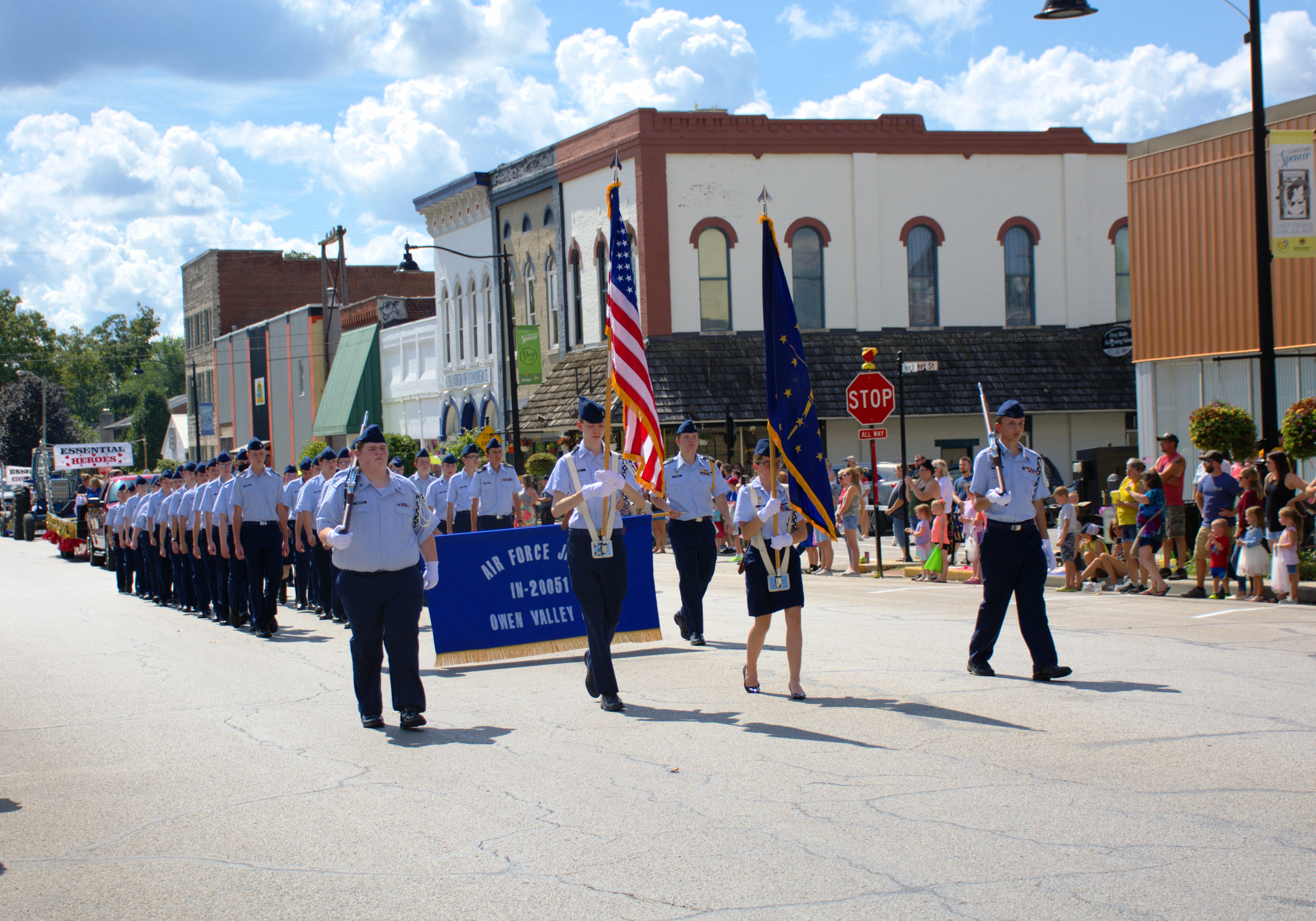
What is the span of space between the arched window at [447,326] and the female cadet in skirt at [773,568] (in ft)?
122

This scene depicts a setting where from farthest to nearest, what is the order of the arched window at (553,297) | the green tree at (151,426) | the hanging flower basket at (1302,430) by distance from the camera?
1. the green tree at (151,426)
2. the arched window at (553,297)
3. the hanging flower basket at (1302,430)

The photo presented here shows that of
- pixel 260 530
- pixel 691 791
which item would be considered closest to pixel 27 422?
pixel 260 530

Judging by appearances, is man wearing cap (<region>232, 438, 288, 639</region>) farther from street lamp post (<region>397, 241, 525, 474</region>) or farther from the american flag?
street lamp post (<region>397, 241, 525, 474</region>)

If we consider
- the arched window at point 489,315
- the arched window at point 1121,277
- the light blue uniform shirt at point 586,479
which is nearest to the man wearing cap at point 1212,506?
the light blue uniform shirt at point 586,479

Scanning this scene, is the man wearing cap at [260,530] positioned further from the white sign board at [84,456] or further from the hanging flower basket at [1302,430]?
the white sign board at [84,456]

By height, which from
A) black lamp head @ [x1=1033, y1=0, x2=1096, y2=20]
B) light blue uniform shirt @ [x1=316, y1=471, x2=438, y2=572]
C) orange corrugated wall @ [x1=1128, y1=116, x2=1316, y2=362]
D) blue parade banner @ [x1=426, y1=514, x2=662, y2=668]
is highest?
black lamp head @ [x1=1033, y1=0, x2=1096, y2=20]

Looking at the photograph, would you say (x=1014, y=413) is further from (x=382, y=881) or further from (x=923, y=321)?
(x=923, y=321)

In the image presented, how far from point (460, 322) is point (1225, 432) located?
3134cm

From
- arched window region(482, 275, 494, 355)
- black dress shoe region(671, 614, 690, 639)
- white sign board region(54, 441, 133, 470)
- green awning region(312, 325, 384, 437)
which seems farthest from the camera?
green awning region(312, 325, 384, 437)

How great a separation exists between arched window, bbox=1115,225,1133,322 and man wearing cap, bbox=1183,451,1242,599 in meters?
21.4

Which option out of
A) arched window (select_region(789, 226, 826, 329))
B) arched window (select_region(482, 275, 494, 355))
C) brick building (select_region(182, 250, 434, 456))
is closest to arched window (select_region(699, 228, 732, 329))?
arched window (select_region(789, 226, 826, 329))

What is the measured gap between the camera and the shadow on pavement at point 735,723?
7660 mm

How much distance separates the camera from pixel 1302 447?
605 inches

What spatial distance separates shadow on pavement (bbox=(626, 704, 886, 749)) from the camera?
7.66m
